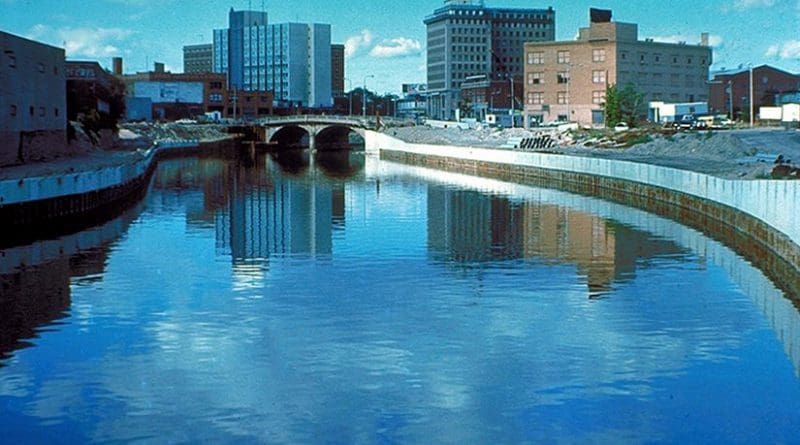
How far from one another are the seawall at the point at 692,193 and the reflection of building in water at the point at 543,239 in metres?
2.58

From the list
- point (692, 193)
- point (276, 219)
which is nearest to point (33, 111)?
point (276, 219)

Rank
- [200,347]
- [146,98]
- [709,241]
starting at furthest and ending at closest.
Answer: [146,98] < [709,241] < [200,347]

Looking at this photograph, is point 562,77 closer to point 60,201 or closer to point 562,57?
point 562,57

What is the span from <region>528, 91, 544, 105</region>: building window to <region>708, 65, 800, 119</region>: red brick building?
21362 millimetres

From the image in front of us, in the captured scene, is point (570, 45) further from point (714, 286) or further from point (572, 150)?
point (714, 286)

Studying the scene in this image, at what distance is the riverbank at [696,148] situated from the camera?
5331cm

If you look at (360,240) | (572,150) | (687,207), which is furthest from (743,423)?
(572,150)

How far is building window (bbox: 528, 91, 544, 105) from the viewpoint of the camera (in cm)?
14412

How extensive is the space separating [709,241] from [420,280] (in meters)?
11.7

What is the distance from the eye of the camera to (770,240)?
101ft

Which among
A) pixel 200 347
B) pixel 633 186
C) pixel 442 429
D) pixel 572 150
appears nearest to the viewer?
pixel 442 429

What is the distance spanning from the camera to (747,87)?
149 m

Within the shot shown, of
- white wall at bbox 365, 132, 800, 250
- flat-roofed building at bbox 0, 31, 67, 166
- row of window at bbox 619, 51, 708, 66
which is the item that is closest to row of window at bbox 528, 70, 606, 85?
row of window at bbox 619, 51, 708, 66

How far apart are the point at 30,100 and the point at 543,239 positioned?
33.5 meters
